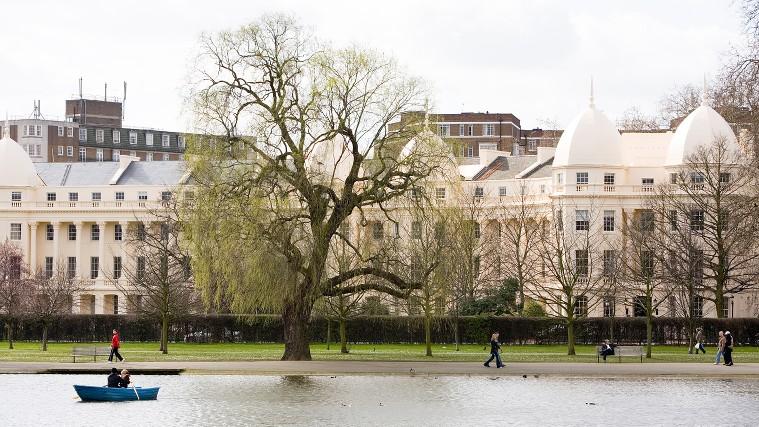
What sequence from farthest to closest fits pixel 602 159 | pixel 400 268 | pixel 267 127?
pixel 602 159 < pixel 400 268 < pixel 267 127

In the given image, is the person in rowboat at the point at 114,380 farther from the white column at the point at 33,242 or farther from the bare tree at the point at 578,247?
the white column at the point at 33,242

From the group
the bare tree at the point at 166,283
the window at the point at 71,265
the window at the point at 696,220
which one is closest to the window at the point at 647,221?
the window at the point at 696,220

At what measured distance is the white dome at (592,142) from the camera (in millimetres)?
131125

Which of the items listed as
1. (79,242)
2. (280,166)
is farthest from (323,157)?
(79,242)

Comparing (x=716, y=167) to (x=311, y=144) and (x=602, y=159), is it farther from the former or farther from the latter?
(x=311, y=144)

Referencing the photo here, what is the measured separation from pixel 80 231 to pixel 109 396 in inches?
4064

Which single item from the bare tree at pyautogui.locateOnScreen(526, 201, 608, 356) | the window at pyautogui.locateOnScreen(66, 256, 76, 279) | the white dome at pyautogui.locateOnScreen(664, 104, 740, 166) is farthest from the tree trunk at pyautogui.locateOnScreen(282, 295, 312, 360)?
the window at pyautogui.locateOnScreen(66, 256, 76, 279)

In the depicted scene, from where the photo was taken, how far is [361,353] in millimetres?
91688

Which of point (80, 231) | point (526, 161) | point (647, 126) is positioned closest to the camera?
point (526, 161)

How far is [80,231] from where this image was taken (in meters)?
161

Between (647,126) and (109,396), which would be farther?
(647,126)

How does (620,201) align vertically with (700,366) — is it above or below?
above

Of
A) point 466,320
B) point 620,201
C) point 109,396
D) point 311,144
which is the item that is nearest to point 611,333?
point 466,320

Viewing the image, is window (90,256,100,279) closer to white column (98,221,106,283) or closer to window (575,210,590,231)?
white column (98,221,106,283)
